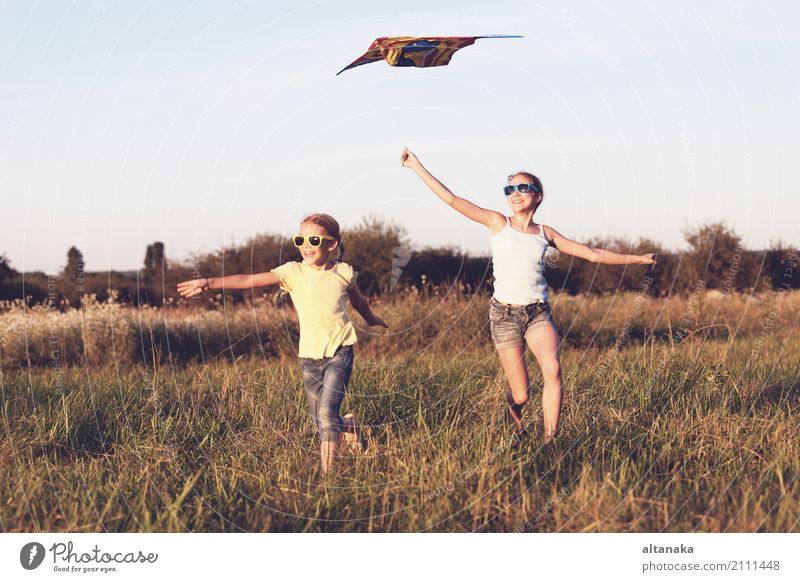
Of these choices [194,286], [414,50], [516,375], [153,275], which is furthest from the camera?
[153,275]

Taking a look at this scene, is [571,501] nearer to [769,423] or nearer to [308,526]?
[308,526]

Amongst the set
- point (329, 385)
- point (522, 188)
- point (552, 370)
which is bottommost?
point (329, 385)

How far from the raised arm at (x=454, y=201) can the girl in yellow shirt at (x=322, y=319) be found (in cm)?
72

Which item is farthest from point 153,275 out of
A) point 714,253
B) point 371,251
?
point 714,253

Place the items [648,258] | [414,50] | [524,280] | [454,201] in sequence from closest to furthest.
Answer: [648,258]
[414,50]
[454,201]
[524,280]

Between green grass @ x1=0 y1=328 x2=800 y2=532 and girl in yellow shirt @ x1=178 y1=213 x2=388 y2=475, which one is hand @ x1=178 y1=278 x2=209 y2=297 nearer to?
girl in yellow shirt @ x1=178 y1=213 x2=388 y2=475

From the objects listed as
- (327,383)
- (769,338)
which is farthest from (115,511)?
(769,338)

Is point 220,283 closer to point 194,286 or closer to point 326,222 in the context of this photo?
point 194,286

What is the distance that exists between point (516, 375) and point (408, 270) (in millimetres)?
12509

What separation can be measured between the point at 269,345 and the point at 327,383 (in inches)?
304

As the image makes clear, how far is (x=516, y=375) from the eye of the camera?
21.4 ft

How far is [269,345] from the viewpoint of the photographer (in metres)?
13.6

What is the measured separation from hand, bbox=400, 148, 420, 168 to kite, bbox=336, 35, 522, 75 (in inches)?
24.4

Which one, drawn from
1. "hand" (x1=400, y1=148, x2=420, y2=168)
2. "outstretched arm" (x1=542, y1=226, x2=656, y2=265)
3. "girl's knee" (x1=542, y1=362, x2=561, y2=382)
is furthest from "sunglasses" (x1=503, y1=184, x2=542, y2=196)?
"girl's knee" (x1=542, y1=362, x2=561, y2=382)
